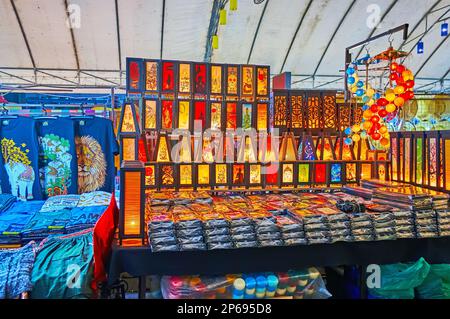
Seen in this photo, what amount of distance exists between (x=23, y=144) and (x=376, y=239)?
3.70m

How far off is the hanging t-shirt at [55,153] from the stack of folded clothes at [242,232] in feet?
8.51

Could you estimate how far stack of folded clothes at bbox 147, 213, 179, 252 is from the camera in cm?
233

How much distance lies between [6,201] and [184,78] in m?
2.20

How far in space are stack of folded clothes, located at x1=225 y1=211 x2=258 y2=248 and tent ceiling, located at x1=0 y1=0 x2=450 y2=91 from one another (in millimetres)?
6532

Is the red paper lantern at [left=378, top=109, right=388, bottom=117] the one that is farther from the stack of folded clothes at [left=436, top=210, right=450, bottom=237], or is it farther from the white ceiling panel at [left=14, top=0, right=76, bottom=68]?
the white ceiling panel at [left=14, top=0, right=76, bottom=68]

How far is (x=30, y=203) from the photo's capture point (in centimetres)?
403

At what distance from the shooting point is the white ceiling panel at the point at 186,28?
26.2ft

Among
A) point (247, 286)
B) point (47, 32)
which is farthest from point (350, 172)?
point (47, 32)

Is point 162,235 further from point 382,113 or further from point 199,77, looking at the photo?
point 382,113

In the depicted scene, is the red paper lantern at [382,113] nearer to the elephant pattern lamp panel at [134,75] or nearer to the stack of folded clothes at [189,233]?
the elephant pattern lamp panel at [134,75]

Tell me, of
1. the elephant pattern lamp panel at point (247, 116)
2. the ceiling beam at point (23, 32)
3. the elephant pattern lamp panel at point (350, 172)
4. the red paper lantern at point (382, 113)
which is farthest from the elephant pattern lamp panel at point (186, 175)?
the ceiling beam at point (23, 32)

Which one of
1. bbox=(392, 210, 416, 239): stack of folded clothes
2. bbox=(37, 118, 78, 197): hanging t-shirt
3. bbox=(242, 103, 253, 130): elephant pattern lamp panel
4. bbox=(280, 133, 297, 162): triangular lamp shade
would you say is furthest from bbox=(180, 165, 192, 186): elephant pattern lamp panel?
bbox=(392, 210, 416, 239): stack of folded clothes
